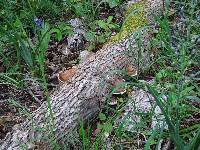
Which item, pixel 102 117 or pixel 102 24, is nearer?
pixel 102 117

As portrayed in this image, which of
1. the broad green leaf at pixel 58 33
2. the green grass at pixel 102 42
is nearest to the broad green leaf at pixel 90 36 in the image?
the green grass at pixel 102 42

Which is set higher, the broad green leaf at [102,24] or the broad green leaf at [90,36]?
the broad green leaf at [102,24]

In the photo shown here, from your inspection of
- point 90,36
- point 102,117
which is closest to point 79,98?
point 102,117

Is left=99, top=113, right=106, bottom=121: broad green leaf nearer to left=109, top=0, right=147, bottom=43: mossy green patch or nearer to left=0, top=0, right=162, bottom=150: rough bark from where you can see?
left=0, top=0, right=162, bottom=150: rough bark

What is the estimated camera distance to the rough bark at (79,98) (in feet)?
8.70

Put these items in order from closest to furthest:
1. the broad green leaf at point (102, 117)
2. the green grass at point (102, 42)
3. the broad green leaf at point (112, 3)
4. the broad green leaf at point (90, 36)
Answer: the green grass at point (102, 42) → the broad green leaf at point (102, 117) → the broad green leaf at point (90, 36) → the broad green leaf at point (112, 3)

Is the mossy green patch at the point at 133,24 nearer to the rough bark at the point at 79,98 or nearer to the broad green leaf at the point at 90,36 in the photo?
the rough bark at the point at 79,98

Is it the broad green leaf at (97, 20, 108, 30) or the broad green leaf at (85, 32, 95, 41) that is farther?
the broad green leaf at (97, 20, 108, 30)

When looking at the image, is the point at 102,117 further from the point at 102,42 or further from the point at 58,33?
the point at 58,33

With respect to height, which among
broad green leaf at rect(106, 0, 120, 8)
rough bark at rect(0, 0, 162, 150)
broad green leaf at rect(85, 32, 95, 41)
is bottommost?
rough bark at rect(0, 0, 162, 150)

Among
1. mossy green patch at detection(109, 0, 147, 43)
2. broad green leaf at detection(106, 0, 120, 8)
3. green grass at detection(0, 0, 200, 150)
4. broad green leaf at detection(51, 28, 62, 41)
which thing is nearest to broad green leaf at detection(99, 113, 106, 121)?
green grass at detection(0, 0, 200, 150)

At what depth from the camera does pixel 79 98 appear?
9.63 ft

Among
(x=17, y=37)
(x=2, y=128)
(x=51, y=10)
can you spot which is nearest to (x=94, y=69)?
(x=17, y=37)

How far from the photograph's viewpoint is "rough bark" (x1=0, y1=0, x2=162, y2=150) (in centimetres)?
265
